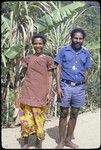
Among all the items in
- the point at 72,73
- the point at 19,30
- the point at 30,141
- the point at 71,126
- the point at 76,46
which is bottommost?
the point at 30,141

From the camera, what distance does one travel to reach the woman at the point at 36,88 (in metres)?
5.54

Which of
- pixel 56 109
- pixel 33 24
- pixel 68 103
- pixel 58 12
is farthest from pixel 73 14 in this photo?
pixel 68 103

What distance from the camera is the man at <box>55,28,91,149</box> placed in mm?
5543

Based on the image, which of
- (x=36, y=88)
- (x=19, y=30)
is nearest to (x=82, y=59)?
(x=36, y=88)

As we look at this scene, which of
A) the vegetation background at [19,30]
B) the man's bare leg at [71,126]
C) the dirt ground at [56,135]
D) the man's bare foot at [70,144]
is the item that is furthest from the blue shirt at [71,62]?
the vegetation background at [19,30]

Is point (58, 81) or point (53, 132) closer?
point (58, 81)

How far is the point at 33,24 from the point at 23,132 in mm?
2192

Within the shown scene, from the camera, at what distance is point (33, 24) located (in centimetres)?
711

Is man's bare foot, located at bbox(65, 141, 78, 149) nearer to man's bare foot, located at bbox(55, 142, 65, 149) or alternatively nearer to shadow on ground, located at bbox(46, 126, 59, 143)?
man's bare foot, located at bbox(55, 142, 65, 149)

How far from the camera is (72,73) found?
18.2 ft

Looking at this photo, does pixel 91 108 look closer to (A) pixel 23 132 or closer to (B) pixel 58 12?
(B) pixel 58 12

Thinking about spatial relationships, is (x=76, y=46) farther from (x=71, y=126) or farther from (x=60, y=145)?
(x=60, y=145)

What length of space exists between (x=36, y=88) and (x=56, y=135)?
4.02ft

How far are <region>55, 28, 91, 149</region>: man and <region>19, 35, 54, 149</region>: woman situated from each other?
15 centimetres
